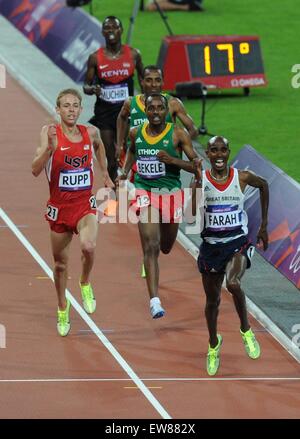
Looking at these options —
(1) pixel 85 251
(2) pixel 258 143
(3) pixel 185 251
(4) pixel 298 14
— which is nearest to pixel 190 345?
(1) pixel 85 251

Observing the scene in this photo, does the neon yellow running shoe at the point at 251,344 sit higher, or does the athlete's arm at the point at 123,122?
the athlete's arm at the point at 123,122

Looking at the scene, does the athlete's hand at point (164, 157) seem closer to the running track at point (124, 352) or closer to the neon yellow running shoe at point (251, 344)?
the running track at point (124, 352)

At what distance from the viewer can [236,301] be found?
50.5ft

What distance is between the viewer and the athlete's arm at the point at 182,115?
18156mm

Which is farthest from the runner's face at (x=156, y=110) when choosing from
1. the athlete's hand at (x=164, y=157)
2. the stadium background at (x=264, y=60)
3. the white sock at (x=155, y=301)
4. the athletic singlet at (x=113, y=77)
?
the stadium background at (x=264, y=60)

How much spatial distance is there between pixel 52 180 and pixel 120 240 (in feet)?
13.8

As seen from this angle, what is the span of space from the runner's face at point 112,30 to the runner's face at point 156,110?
4.53 metres

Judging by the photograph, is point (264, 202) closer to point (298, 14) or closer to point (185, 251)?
point (185, 251)

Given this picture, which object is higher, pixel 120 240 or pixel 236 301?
pixel 236 301

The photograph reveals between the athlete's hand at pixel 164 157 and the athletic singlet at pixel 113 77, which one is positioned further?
the athletic singlet at pixel 113 77

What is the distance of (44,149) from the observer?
1600 centimetres

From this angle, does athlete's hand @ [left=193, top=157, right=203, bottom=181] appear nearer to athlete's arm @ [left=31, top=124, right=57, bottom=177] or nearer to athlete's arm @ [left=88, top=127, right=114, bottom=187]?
athlete's arm @ [left=88, top=127, right=114, bottom=187]

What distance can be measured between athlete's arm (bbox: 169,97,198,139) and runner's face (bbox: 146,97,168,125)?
4.51ft

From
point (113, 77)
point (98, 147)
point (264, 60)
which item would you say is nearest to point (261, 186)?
point (98, 147)
